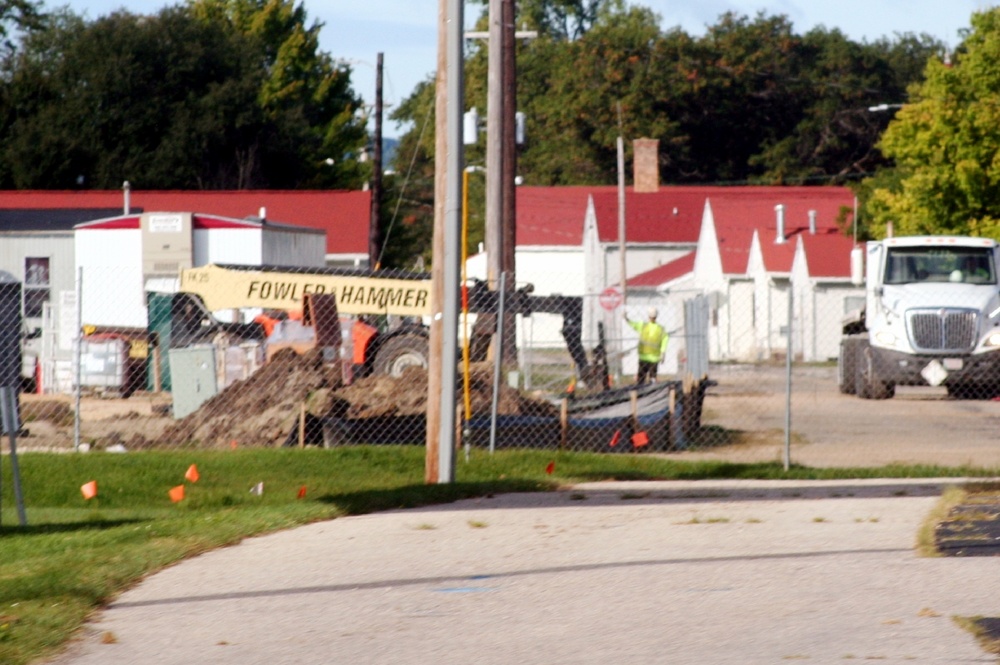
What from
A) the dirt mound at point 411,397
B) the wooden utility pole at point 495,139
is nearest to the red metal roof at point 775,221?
the wooden utility pole at point 495,139

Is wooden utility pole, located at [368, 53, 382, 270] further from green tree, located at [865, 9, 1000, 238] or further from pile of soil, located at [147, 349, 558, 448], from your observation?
pile of soil, located at [147, 349, 558, 448]

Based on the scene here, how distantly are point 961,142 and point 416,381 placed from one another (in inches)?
783

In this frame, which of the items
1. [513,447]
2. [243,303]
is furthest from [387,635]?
[243,303]

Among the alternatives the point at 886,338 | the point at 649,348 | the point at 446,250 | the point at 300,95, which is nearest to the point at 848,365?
the point at 886,338

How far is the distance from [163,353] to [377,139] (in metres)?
14.7

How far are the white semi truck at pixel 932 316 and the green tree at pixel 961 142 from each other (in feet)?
31.4

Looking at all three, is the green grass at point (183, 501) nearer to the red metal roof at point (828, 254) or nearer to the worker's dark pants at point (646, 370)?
the worker's dark pants at point (646, 370)

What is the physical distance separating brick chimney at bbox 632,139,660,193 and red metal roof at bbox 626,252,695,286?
308 inches

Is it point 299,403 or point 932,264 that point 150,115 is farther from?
point 299,403

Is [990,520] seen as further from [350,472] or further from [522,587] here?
[350,472]

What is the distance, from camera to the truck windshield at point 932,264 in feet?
79.7

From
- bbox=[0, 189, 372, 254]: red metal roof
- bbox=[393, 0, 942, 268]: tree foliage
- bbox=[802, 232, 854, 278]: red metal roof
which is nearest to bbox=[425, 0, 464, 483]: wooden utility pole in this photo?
bbox=[802, 232, 854, 278]: red metal roof

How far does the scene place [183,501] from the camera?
12.8m

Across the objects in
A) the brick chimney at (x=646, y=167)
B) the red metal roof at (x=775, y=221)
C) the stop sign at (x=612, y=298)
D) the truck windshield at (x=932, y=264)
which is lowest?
the stop sign at (x=612, y=298)
